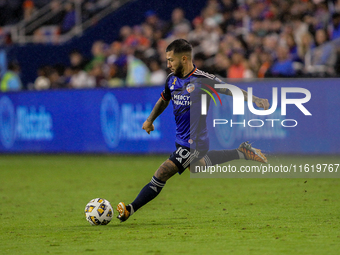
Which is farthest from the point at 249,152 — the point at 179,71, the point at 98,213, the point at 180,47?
the point at 98,213

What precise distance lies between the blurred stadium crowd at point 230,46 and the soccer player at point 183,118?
7.59 m

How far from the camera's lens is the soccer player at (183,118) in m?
6.64

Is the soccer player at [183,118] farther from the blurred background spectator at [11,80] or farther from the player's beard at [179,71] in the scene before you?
the blurred background spectator at [11,80]

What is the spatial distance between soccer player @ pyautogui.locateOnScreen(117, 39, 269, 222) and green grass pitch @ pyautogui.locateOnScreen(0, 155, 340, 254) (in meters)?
0.40

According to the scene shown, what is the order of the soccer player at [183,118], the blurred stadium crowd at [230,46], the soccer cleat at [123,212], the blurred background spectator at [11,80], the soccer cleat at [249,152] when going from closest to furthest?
the soccer cleat at [123,212]
the soccer player at [183,118]
the soccer cleat at [249,152]
the blurred stadium crowd at [230,46]
the blurred background spectator at [11,80]

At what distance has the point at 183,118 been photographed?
22.3 ft

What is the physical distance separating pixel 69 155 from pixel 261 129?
20.9ft

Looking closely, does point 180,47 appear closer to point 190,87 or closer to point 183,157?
point 190,87

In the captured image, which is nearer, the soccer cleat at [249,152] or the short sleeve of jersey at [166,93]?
the short sleeve of jersey at [166,93]

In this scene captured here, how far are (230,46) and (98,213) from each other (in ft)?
34.7

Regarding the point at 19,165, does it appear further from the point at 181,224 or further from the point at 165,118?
the point at 181,224

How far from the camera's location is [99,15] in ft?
75.6

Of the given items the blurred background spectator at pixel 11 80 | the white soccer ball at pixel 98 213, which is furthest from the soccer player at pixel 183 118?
the blurred background spectator at pixel 11 80

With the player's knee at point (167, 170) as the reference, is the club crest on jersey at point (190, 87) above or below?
above
